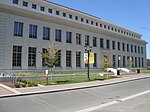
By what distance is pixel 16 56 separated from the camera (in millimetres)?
37531

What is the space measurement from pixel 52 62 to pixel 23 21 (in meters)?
14.5

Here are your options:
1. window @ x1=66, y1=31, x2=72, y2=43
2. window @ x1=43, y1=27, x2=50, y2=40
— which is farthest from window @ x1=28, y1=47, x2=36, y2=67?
window @ x1=66, y1=31, x2=72, y2=43

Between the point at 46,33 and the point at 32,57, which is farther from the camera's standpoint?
the point at 46,33

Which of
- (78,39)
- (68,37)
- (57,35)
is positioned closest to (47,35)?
(57,35)

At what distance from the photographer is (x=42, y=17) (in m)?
41.1

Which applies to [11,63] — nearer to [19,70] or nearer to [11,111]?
[19,70]

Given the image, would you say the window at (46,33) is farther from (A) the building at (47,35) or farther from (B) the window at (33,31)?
(B) the window at (33,31)

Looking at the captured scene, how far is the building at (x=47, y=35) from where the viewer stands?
36406 mm

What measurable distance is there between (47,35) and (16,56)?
8.31 meters

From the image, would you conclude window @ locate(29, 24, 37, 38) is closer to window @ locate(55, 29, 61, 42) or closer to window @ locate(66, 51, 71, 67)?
window @ locate(55, 29, 61, 42)

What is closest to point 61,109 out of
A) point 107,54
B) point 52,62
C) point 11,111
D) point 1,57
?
point 11,111

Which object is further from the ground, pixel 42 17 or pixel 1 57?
pixel 42 17

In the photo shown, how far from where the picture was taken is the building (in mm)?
36406

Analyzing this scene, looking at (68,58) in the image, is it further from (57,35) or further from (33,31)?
(33,31)
